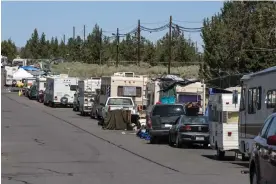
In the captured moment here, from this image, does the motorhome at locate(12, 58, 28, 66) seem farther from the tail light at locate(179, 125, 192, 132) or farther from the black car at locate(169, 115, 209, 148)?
the tail light at locate(179, 125, 192, 132)

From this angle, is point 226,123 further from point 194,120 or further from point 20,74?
point 20,74

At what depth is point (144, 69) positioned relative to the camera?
84.8 m

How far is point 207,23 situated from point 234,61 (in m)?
9.60

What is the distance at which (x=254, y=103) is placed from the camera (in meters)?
19.0

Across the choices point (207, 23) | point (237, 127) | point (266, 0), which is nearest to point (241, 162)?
point (237, 127)

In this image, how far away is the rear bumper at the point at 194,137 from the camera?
25.9m

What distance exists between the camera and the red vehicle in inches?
391

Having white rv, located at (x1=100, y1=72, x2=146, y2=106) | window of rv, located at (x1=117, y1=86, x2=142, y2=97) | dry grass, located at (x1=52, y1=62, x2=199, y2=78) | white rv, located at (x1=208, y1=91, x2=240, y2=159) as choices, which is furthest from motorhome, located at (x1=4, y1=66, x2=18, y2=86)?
white rv, located at (x1=208, y1=91, x2=240, y2=159)

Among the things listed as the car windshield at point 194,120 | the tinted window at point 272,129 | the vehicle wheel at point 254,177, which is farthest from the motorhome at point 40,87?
the tinted window at point 272,129

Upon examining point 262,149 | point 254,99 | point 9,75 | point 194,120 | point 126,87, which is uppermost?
point 9,75

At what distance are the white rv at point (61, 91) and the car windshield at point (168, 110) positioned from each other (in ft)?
102

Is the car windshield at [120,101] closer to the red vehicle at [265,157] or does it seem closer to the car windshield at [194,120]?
the car windshield at [194,120]

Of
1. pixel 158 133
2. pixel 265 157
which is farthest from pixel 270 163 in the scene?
pixel 158 133

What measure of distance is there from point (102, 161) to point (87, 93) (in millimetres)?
31979
